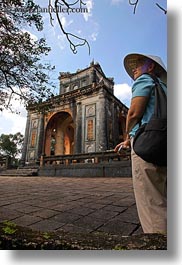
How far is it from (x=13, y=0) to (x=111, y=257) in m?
1.73

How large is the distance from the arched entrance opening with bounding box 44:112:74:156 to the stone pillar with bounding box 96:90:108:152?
9.53 ft

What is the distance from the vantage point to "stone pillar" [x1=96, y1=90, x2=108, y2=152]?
9031 millimetres

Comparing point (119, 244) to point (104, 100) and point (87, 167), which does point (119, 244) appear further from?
point (104, 100)

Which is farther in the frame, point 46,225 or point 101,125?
point 101,125

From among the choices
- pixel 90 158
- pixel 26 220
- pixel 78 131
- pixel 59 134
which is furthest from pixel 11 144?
pixel 26 220

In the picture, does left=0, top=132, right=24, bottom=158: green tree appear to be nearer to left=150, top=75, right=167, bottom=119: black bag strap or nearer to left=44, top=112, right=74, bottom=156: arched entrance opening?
left=44, top=112, right=74, bottom=156: arched entrance opening

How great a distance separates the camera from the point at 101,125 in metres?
9.27


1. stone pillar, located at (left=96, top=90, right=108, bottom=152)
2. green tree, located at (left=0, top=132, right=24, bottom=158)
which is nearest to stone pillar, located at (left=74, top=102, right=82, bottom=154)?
stone pillar, located at (left=96, top=90, right=108, bottom=152)

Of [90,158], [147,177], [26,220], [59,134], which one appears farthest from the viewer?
[59,134]

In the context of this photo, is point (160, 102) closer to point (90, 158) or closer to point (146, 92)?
point (146, 92)

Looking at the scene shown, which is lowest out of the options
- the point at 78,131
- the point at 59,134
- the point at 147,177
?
the point at 147,177

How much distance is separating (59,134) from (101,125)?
451 cm

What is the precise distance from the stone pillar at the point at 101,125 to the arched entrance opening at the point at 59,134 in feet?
9.53

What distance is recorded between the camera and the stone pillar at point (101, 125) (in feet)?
29.6
